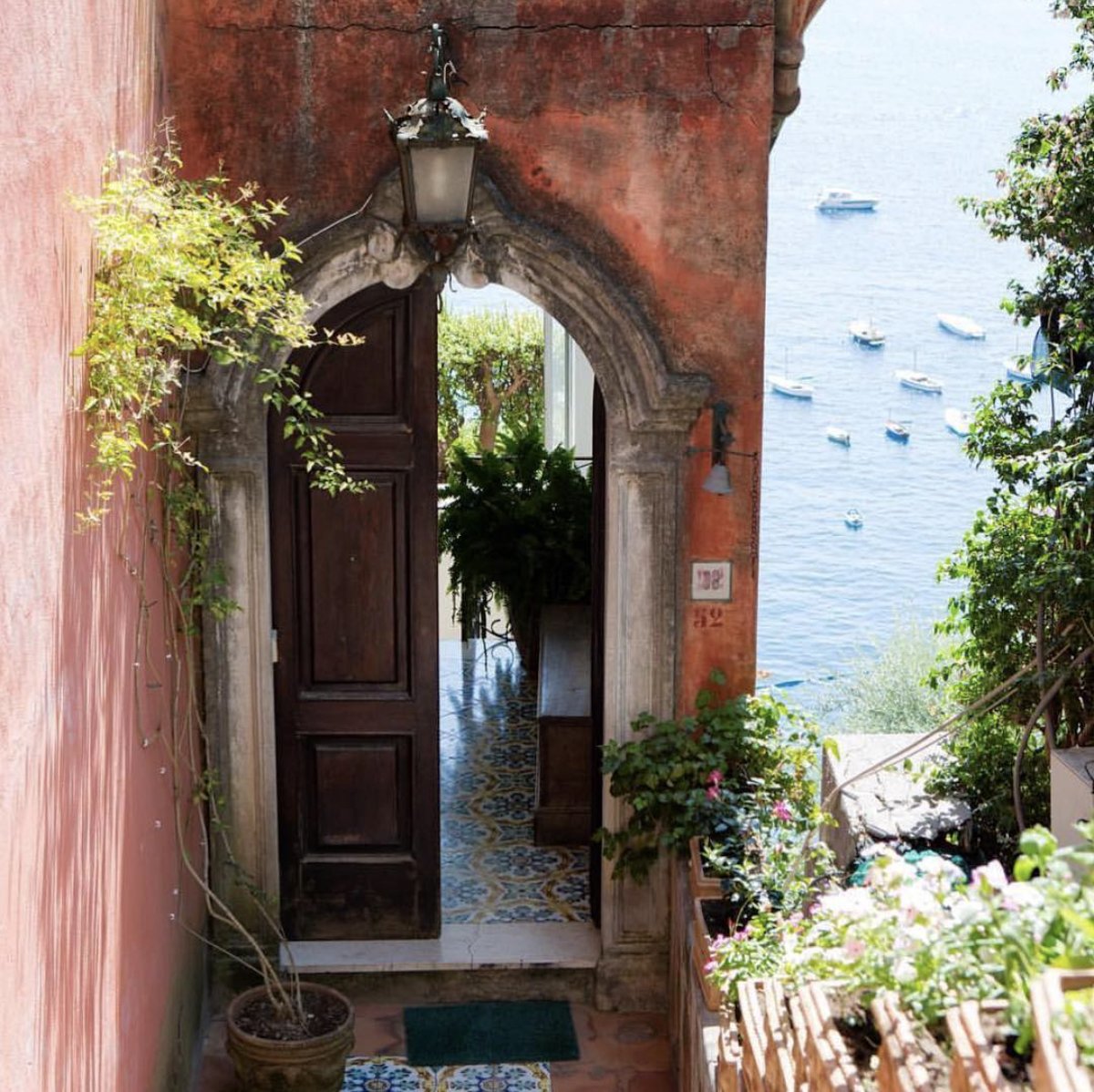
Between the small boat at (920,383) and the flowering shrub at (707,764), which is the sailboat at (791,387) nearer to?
the small boat at (920,383)

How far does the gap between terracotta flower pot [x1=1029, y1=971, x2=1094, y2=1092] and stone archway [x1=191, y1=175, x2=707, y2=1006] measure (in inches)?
165

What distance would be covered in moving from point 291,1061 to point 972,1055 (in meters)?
4.06

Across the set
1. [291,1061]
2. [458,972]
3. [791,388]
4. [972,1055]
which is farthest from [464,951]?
[791,388]

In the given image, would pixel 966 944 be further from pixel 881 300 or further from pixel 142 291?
pixel 881 300

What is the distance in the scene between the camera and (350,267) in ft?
22.0

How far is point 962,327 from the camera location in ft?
139

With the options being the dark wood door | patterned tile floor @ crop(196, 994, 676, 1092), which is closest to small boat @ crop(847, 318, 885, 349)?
the dark wood door

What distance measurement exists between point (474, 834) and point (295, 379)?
2914mm

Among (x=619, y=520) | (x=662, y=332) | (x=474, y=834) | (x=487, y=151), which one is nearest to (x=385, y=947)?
(x=474, y=834)

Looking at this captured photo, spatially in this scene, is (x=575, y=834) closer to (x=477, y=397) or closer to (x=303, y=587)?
(x=303, y=587)

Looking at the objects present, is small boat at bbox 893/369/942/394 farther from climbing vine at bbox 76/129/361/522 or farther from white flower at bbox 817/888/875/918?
white flower at bbox 817/888/875/918

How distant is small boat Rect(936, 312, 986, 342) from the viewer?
42.3m

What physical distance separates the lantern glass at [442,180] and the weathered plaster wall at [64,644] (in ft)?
3.29

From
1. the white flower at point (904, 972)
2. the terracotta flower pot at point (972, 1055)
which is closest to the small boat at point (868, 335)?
the white flower at point (904, 972)
